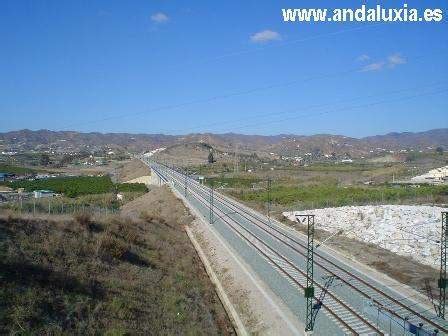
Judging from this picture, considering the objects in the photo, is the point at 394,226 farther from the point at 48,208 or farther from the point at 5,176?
the point at 5,176

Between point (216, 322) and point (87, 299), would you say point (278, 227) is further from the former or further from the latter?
point (87, 299)

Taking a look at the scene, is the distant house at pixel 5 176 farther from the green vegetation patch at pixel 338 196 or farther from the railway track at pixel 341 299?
the railway track at pixel 341 299

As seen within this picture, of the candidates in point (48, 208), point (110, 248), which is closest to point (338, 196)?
point (48, 208)

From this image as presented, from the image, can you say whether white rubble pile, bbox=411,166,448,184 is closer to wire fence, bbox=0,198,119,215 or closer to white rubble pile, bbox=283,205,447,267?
white rubble pile, bbox=283,205,447,267

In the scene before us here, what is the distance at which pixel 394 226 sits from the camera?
37.8m

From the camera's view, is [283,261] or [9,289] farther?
[283,261]

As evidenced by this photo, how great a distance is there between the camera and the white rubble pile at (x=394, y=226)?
103 feet

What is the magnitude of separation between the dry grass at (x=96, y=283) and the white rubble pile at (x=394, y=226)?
13.6 metres

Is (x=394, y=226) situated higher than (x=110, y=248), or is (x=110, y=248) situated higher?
(x=110, y=248)

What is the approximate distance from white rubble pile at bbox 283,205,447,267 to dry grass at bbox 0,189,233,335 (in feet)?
44.5

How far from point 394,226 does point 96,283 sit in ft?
84.1

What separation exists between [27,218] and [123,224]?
776cm

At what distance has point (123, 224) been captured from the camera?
107ft

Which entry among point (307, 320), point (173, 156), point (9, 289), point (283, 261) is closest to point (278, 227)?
point (283, 261)
